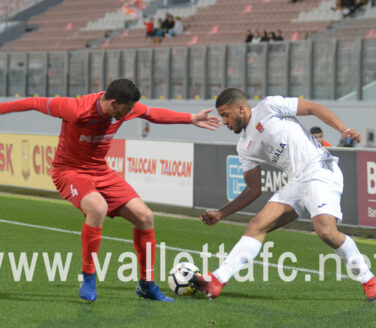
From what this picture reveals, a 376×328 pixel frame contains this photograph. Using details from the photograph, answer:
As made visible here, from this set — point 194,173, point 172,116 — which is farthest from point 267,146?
point 194,173

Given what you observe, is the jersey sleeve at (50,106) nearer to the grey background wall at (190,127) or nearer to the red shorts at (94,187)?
the red shorts at (94,187)

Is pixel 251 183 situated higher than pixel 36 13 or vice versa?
pixel 36 13

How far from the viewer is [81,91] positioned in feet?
92.8

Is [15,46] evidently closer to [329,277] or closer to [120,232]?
[120,232]

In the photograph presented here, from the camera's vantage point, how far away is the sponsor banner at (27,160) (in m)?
18.1

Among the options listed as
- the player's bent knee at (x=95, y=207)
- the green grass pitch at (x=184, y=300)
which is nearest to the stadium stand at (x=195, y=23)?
the green grass pitch at (x=184, y=300)

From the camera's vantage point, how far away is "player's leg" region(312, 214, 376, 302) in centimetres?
680

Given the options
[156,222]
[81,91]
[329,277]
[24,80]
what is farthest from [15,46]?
[329,277]

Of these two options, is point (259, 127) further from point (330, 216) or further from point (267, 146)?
point (330, 216)

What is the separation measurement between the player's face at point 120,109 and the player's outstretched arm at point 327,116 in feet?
4.66

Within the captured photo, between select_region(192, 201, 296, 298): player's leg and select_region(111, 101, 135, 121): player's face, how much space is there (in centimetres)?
144

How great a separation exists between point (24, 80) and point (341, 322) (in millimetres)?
24848

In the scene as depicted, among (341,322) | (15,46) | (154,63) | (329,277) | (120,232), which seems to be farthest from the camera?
(15,46)

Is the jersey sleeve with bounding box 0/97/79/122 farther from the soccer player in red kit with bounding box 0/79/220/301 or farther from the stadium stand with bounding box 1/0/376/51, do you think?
the stadium stand with bounding box 1/0/376/51
